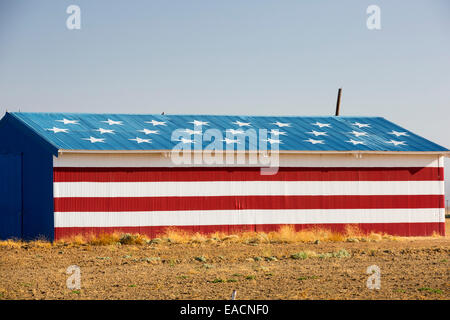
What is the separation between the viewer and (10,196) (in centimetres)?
2564

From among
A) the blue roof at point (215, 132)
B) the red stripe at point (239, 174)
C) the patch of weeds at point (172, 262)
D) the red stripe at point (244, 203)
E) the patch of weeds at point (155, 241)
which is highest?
the blue roof at point (215, 132)

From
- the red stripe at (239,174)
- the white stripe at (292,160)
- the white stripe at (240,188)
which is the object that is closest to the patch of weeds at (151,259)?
the white stripe at (240,188)

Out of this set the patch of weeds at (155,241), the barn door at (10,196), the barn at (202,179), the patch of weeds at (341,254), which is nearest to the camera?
the patch of weeds at (341,254)

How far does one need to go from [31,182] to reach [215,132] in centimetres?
724

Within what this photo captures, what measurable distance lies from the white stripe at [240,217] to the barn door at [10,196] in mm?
2723

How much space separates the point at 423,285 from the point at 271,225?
38.2 ft

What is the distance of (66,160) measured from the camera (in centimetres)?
2375

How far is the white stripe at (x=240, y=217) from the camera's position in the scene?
2397 centimetres

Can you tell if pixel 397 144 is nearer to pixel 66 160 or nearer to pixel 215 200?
pixel 215 200

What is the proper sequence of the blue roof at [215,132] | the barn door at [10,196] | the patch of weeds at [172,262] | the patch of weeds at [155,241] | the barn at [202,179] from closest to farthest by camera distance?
the patch of weeds at [172,262]
the patch of weeds at [155,241]
the barn at [202,179]
the blue roof at [215,132]
the barn door at [10,196]

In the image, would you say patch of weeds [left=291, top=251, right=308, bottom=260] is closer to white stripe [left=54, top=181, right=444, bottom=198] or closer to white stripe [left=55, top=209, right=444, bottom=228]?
white stripe [left=55, top=209, right=444, bottom=228]

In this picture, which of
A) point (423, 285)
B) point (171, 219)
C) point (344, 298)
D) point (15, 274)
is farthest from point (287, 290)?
point (171, 219)

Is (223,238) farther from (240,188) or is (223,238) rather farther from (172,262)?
(172,262)

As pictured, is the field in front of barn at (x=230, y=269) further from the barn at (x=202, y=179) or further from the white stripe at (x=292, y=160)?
the white stripe at (x=292, y=160)
